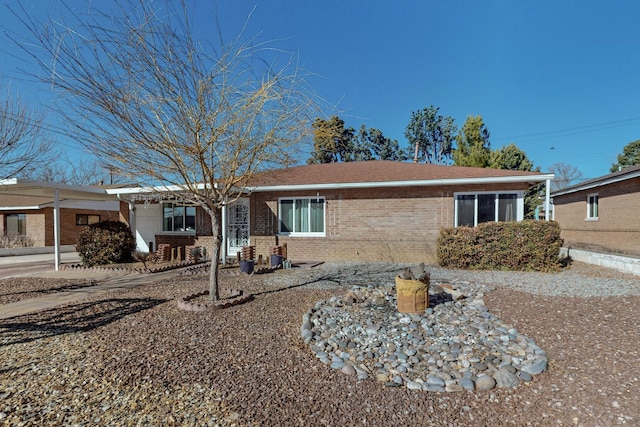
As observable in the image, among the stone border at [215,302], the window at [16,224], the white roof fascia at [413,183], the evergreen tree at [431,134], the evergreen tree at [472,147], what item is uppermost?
the evergreen tree at [431,134]

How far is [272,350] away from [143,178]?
4.08 metres

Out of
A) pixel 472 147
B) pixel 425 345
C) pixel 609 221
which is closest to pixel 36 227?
pixel 425 345

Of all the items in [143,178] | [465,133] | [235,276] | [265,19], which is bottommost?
[235,276]

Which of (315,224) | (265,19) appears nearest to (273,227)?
(315,224)

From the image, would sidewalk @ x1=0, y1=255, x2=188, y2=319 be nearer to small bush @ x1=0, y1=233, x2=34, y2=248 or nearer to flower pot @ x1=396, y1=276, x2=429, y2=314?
flower pot @ x1=396, y1=276, x2=429, y2=314

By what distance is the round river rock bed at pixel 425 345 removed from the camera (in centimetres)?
335

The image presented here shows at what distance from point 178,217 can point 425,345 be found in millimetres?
12134

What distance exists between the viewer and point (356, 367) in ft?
11.7

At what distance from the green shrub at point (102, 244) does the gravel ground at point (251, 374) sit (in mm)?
5763

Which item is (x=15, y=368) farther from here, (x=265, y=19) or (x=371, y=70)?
(x=371, y=70)

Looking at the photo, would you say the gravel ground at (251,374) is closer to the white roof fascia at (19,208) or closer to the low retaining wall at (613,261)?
the low retaining wall at (613,261)

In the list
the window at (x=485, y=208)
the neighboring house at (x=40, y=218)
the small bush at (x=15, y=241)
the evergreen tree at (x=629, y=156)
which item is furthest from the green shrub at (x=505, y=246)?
the evergreen tree at (x=629, y=156)

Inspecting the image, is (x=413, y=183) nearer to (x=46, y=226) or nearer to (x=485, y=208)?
(x=485, y=208)

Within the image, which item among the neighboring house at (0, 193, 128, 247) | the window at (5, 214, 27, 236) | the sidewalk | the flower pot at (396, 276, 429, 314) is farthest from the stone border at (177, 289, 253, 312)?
the window at (5, 214, 27, 236)
